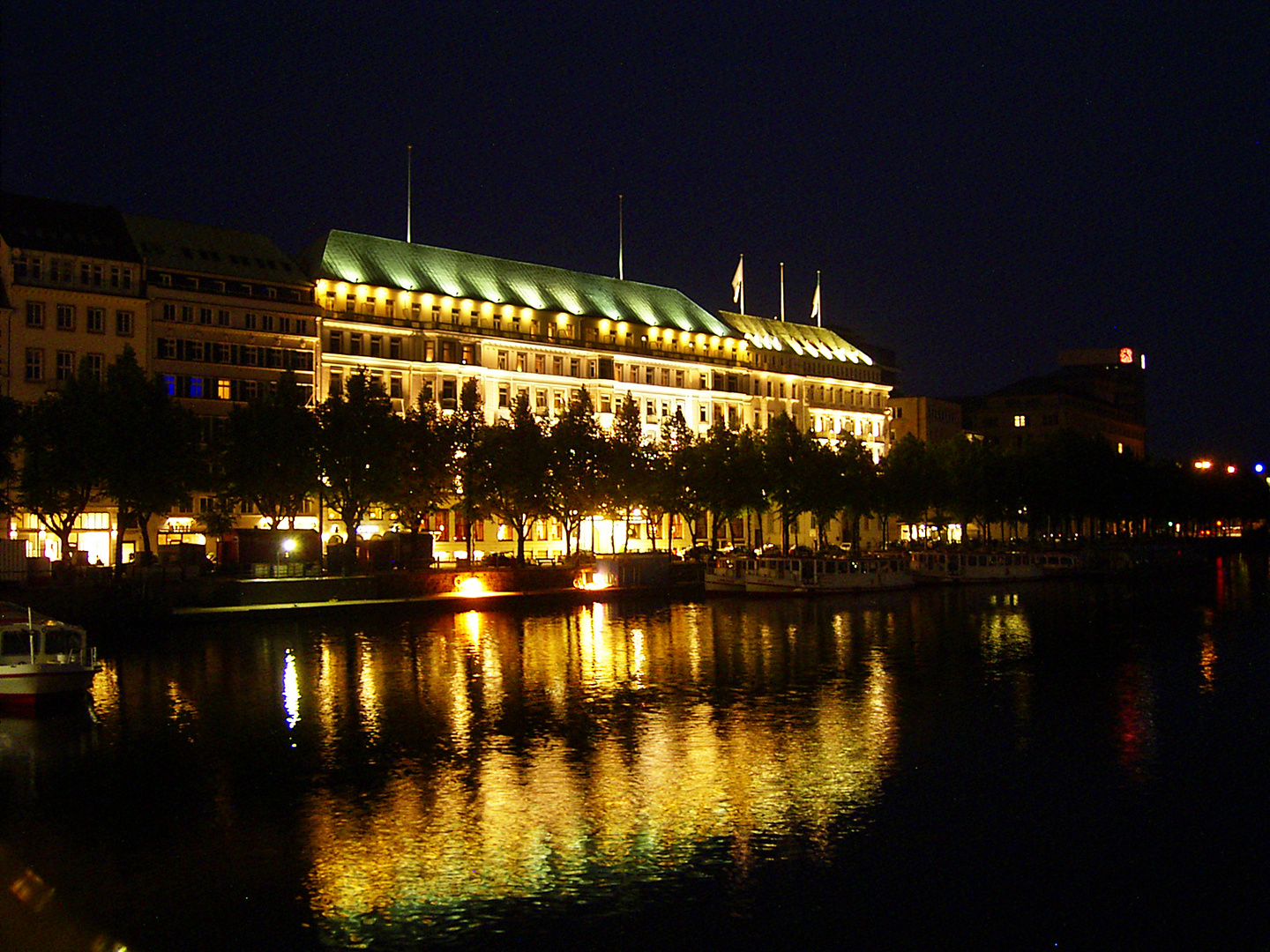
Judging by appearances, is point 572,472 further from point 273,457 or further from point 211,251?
point 211,251

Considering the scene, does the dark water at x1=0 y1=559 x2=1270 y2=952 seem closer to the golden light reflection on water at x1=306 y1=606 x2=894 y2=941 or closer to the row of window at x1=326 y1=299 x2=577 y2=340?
the golden light reflection on water at x1=306 y1=606 x2=894 y2=941

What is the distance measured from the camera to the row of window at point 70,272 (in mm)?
93062

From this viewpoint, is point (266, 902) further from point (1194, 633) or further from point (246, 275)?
point (246, 275)

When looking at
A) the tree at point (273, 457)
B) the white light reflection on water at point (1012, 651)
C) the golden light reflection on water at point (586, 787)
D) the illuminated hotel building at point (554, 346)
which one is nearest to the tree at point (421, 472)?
the tree at point (273, 457)

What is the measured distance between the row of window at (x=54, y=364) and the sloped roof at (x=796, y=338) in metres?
82.6

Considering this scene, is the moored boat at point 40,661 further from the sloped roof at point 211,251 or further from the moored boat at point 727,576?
the sloped roof at point 211,251

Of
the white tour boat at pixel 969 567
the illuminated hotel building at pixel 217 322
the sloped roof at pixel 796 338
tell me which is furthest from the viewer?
the sloped roof at pixel 796 338

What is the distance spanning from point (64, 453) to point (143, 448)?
4.36 metres

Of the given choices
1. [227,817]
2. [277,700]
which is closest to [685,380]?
[277,700]

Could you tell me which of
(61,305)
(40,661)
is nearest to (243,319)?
(61,305)

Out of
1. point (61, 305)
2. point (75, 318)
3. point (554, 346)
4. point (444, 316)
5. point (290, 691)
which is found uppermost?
point (444, 316)

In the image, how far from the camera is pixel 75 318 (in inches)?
3757

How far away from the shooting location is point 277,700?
41250 mm

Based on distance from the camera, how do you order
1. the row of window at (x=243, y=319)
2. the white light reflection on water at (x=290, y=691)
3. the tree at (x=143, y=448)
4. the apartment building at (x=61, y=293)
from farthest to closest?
the row of window at (x=243, y=319)
the apartment building at (x=61, y=293)
the tree at (x=143, y=448)
the white light reflection on water at (x=290, y=691)
